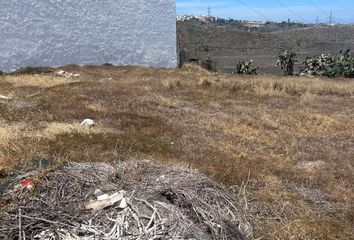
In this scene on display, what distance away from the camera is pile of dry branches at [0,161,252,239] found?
13.4ft

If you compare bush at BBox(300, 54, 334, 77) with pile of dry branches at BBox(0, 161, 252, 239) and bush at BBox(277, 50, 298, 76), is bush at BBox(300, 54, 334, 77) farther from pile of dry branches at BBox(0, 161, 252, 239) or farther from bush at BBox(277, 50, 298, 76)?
pile of dry branches at BBox(0, 161, 252, 239)

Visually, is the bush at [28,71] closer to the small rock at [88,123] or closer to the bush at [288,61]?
the small rock at [88,123]

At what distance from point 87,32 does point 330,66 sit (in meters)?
A: 12.8

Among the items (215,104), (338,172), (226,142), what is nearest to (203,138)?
(226,142)

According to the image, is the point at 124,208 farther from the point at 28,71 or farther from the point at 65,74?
the point at 28,71

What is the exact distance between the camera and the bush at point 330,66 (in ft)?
83.9

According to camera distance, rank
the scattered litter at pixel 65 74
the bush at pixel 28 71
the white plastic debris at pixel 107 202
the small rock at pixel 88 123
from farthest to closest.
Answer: the bush at pixel 28 71 < the scattered litter at pixel 65 74 < the small rock at pixel 88 123 < the white plastic debris at pixel 107 202

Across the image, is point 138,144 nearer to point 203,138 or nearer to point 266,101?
point 203,138

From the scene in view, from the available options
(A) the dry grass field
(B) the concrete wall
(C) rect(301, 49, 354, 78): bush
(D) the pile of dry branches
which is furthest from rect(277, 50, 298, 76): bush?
(D) the pile of dry branches

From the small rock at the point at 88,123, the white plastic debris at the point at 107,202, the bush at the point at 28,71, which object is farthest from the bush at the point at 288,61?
the white plastic debris at the point at 107,202

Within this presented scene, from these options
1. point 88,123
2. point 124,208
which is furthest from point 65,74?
point 124,208

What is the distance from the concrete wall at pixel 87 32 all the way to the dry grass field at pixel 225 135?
150 inches

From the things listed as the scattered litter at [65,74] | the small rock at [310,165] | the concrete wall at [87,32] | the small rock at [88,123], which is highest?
the concrete wall at [87,32]

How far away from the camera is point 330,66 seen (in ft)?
85.7
